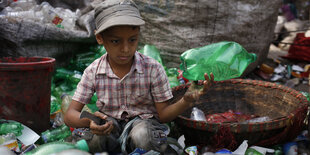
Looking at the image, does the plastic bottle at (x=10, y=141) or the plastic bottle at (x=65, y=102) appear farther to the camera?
the plastic bottle at (x=65, y=102)

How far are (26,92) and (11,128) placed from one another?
31 centimetres

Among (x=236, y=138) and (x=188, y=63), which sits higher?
(x=188, y=63)

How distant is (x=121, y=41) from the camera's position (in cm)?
179

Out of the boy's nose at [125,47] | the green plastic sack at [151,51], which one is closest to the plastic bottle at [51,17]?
the green plastic sack at [151,51]

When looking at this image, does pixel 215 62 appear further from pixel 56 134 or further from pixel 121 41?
pixel 56 134

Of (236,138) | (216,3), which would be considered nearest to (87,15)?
(216,3)

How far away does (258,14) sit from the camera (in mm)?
3619

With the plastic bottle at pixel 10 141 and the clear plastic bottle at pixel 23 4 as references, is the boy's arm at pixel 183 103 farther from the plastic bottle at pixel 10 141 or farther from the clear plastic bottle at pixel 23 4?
the clear plastic bottle at pixel 23 4

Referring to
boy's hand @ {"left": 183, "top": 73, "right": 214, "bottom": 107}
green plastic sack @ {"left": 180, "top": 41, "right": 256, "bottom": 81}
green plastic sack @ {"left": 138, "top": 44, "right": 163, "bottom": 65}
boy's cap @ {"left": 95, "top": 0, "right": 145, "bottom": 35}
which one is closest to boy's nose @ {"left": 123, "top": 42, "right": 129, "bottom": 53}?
boy's cap @ {"left": 95, "top": 0, "right": 145, "bottom": 35}

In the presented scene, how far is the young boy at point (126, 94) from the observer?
1.82 m

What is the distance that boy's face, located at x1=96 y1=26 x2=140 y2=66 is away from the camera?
176 cm

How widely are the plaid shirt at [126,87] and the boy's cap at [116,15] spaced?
308mm

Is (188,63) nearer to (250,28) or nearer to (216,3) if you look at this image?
(216,3)

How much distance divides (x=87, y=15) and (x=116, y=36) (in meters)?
2.20
